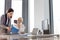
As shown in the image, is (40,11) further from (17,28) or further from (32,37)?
(32,37)

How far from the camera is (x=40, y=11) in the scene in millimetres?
3037

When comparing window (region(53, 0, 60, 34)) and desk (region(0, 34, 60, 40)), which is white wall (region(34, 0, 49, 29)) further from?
desk (region(0, 34, 60, 40))

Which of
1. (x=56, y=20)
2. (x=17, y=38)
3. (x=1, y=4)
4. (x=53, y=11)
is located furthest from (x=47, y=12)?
(x=17, y=38)

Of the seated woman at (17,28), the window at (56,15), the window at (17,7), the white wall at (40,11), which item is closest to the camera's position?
the seated woman at (17,28)

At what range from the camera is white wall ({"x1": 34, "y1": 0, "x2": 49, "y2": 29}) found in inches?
115

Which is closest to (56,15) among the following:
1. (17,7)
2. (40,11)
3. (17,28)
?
(40,11)

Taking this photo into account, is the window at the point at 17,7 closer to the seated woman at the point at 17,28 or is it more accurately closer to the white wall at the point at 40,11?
the white wall at the point at 40,11

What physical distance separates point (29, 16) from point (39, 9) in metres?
0.31

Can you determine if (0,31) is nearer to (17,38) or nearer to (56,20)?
(17,38)

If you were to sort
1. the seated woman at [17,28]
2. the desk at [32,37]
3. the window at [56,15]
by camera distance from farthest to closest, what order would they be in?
the window at [56,15] → the seated woman at [17,28] → the desk at [32,37]

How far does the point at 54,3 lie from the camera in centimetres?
262

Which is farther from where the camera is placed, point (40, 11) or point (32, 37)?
point (40, 11)

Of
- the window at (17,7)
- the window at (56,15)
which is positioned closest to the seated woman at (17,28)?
the window at (56,15)

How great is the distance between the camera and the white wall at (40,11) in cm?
291
